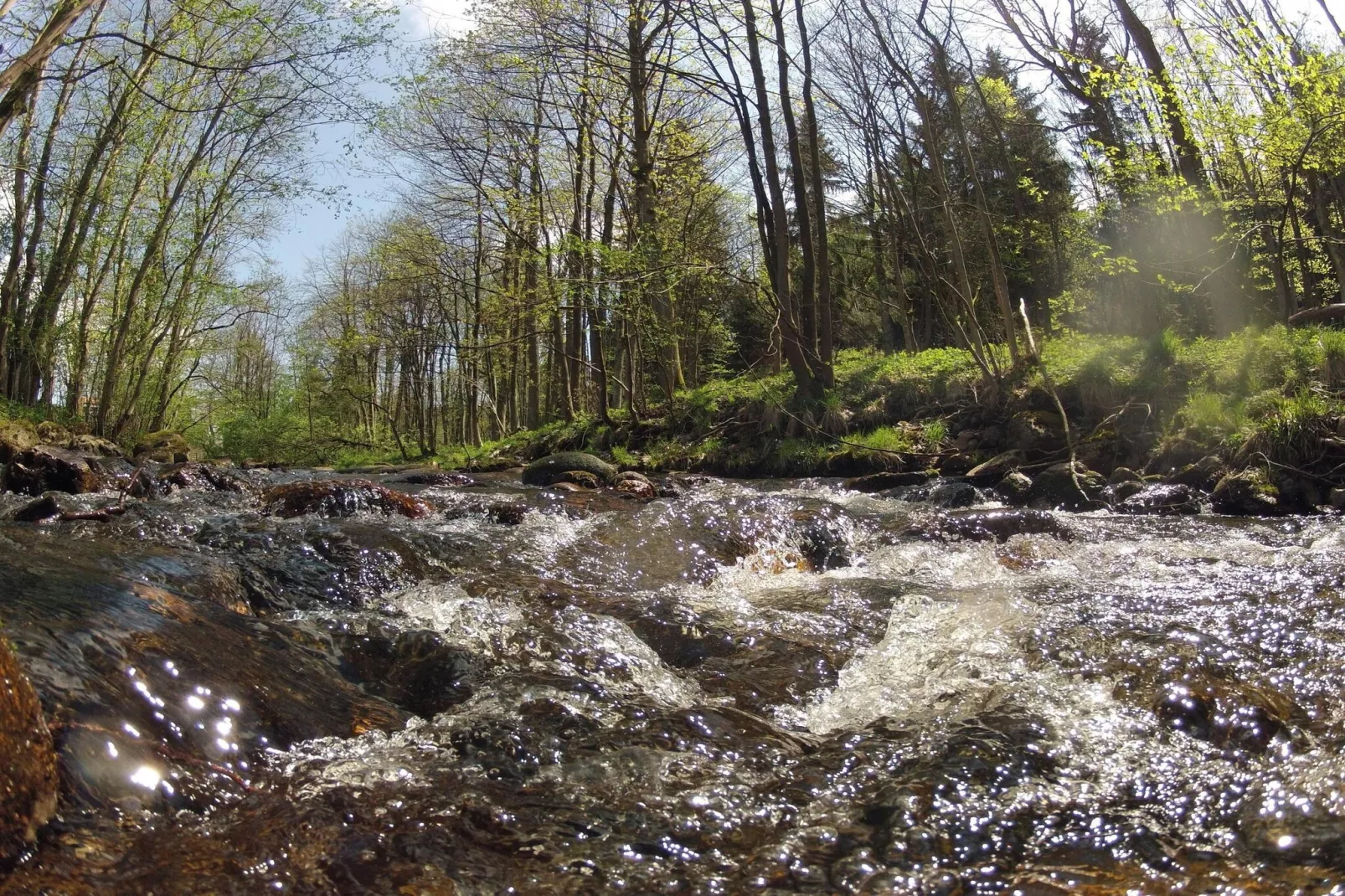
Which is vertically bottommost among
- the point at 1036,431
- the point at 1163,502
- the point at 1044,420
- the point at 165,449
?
the point at 1163,502

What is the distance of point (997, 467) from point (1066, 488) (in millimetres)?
1152

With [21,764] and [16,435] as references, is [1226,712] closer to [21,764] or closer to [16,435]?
[21,764]

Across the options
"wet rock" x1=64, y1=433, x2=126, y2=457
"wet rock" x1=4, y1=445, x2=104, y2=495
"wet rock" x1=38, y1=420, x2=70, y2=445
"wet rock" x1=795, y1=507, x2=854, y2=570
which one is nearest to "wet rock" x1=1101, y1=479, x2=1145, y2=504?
"wet rock" x1=795, y1=507, x2=854, y2=570

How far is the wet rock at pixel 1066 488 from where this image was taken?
28.1ft

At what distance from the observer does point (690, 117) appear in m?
18.6

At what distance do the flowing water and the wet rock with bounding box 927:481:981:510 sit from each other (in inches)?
127

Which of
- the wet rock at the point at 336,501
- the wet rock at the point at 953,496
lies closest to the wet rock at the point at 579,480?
the wet rock at the point at 336,501

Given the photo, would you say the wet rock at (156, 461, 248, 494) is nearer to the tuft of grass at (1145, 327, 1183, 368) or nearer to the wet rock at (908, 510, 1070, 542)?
the wet rock at (908, 510, 1070, 542)

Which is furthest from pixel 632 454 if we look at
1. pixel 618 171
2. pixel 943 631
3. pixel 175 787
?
pixel 175 787

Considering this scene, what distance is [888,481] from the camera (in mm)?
10195

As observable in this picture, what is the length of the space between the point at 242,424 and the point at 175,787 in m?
32.3

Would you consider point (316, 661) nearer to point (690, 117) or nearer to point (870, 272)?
point (690, 117)

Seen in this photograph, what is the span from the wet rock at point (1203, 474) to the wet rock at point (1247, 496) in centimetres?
28

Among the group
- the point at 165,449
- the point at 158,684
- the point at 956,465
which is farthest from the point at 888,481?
the point at 165,449
